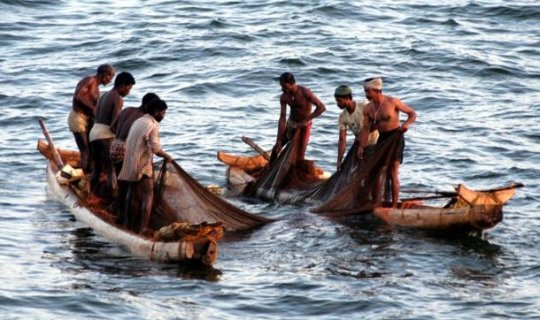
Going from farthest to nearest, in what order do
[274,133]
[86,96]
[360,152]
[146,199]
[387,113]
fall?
[274,133] < [86,96] < [360,152] < [387,113] < [146,199]

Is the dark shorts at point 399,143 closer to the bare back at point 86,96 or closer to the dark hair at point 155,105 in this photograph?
the dark hair at point 155,105

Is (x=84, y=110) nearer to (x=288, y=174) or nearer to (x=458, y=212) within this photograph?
(x=288, y=174)

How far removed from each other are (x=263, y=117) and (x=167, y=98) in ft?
8.40

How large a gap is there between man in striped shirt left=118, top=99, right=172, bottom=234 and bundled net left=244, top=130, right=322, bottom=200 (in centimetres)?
337

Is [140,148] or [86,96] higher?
[86,96]

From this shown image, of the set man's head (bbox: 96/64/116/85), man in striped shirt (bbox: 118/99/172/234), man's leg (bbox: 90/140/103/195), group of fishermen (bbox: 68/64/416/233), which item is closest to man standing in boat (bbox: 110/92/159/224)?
group of fishermen (bbox: 68/64/416/233)

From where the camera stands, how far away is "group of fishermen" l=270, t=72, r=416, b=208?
52.5 ft

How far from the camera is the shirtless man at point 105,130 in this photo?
16031 millimetres

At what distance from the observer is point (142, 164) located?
581 inches

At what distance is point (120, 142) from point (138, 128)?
87 centimetres

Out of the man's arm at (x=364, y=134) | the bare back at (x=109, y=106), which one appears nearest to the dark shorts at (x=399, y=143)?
the man's arm at (x=364, y=134)

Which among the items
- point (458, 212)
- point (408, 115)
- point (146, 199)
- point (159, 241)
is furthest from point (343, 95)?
point (159, 241)

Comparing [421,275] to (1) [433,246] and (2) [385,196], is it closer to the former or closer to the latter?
(1) [433,246]

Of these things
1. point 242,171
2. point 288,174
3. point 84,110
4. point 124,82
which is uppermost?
point 124,82
